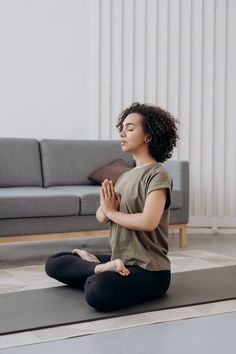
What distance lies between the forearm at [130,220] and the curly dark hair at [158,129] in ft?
1.01

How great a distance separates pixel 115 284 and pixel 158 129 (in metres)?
0.66

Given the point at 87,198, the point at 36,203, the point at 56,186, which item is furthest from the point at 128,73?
the point at 36,203

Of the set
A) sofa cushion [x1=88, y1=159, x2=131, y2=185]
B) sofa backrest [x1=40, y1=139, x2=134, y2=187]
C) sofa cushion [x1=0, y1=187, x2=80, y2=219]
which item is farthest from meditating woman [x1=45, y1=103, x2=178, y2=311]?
sofa backrest [x1=40, y1=139, x2=134, y2=187]

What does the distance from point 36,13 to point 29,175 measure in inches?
56.6

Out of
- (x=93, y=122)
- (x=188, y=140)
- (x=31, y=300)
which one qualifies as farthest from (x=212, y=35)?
(x=31, y=300)

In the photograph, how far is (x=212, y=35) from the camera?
15.0ft

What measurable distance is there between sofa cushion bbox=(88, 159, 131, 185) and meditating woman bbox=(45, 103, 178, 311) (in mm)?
1551

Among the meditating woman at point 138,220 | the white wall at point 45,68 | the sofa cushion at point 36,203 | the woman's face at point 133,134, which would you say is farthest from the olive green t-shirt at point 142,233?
the white wall at point 45,68

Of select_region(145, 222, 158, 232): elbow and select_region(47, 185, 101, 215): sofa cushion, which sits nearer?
select_region(145, 222, 158, 232): elbow

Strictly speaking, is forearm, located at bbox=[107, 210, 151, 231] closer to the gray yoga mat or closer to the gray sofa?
the gray yoga mat

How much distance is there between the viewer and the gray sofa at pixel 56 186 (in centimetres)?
319

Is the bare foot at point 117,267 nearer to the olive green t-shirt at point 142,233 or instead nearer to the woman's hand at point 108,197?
the olive green t-shirt at point 142,233

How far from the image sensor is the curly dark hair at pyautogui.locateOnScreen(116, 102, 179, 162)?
222 centimetres

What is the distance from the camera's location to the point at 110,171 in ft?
13.0
